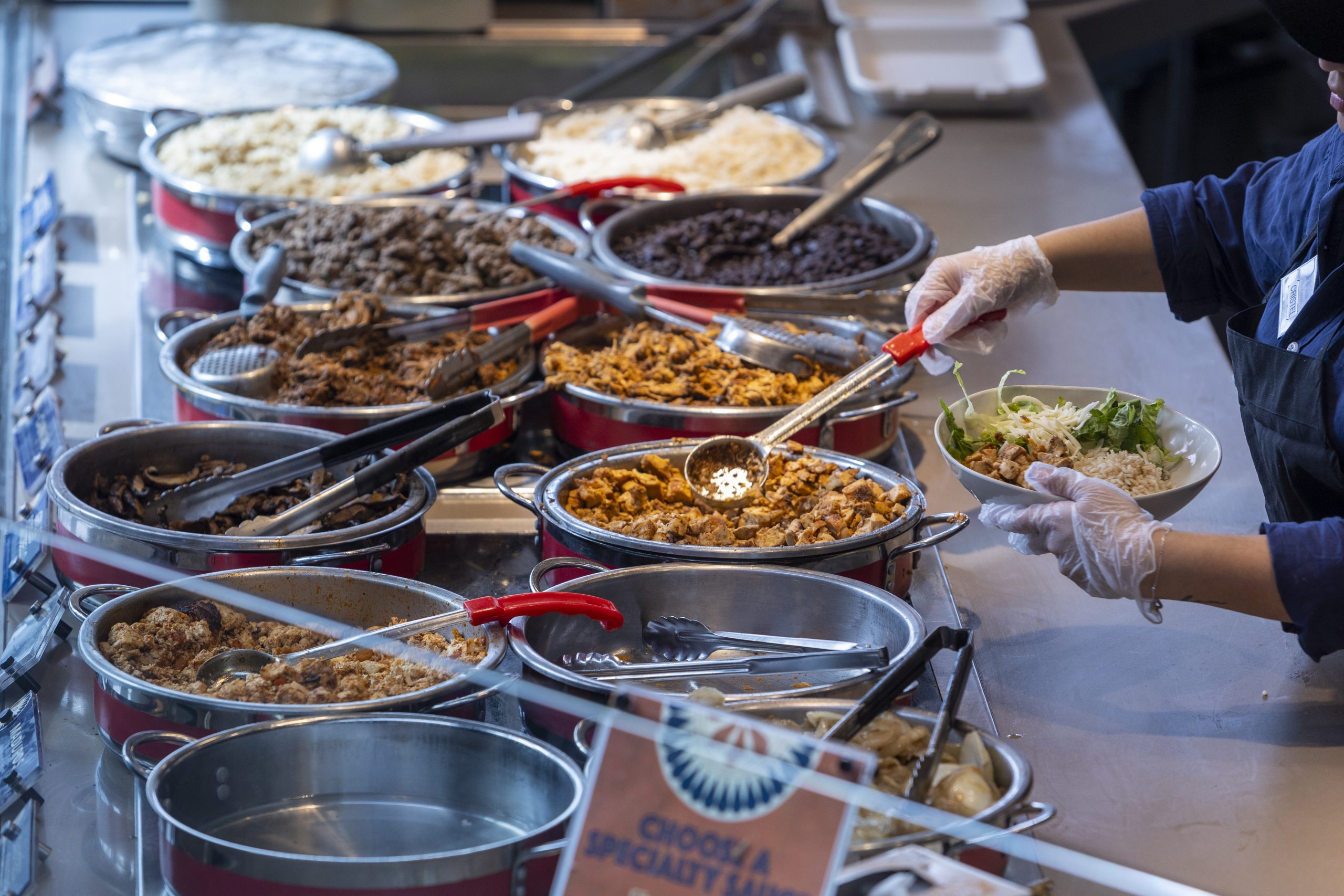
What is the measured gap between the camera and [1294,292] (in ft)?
4.89

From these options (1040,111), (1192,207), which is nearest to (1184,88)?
(1040,111)

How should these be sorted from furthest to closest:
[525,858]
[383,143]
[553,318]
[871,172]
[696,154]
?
[696,154]
[383,143]
[871,172]
[553,318]
[525,858]

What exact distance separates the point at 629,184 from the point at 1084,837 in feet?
6.00

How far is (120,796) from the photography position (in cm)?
116

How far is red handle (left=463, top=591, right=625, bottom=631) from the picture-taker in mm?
1232

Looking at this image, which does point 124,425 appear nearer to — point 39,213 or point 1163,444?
point 39,213

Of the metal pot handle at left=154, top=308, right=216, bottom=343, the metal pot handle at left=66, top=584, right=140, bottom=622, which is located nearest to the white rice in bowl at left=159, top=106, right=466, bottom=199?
the metal pot handle at left=154, top=308, right=216, bottom=343

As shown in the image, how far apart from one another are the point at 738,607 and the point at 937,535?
275 mm

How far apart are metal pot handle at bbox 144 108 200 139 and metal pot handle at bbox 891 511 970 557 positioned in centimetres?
214

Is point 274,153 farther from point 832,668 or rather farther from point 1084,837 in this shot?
point 1084,837

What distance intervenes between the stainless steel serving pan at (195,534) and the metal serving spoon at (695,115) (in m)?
1.62

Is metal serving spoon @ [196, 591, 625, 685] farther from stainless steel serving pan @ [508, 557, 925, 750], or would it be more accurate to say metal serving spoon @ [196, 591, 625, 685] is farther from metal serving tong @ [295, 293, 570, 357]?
metal serving tong @ [295, 293, 570, 357]

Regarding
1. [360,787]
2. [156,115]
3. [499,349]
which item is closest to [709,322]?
[499,349]

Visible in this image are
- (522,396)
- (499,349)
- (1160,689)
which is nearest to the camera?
(1160,689)
